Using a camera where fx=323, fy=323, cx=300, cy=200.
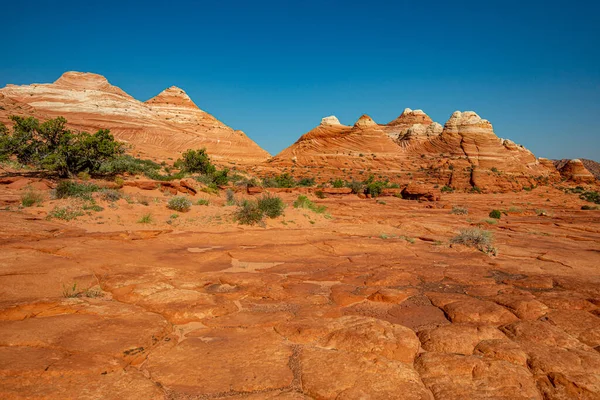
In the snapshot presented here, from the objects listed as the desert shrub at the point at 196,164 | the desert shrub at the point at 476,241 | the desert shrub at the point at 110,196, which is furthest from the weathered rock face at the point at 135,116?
the desert shrub at the point at 476,241

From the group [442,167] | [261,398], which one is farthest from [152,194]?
[442,167]

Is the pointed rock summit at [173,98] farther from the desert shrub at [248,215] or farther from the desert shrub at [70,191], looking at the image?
the desert shrub at [248,215]

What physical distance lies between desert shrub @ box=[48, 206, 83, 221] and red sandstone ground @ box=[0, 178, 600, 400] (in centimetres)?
190

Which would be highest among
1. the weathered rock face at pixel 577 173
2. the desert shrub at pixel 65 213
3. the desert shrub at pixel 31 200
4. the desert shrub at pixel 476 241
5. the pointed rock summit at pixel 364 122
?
the pointed rock summit at pixel 364 122

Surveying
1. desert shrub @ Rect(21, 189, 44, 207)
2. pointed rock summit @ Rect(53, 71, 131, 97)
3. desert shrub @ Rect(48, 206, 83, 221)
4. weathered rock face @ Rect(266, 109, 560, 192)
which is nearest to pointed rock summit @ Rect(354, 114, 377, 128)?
weathered rock face @ Rect(266, 109, 560, 192)

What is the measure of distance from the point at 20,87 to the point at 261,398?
69.6 m

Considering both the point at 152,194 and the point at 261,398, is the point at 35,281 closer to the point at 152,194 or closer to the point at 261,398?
the point at 261,398

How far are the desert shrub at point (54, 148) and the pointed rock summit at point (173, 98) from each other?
5137 centimetres

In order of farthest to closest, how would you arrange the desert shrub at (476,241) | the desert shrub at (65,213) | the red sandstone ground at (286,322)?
the desert shrub at (65,213), the desert shrub at (476,241), the red sandstone ground at (286,322)

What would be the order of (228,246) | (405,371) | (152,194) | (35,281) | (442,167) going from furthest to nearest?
(442,167), (152,194), (228,246), (35,281), (405,371)

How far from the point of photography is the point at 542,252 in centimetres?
789

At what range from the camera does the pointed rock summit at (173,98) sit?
65.6 metres

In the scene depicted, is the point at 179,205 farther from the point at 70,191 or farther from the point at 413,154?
the point at 413,154

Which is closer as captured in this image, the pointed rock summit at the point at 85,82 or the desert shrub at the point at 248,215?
the desert shrub at the point at 248,215
